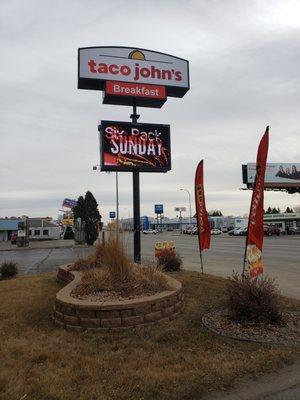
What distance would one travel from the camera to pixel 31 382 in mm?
4719

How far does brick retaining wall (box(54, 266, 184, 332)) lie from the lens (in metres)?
6.54

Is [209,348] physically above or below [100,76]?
below

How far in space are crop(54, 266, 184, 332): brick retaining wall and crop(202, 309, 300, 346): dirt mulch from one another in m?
0.72

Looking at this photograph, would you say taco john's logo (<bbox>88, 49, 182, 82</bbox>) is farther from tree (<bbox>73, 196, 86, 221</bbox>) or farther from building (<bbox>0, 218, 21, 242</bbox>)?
building (<bbox>0, 218, 21, 242</bbox>)

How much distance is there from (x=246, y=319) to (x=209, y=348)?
1198mm

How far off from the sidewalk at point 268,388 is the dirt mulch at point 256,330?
1.01 meters

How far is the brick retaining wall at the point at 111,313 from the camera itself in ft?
21.5

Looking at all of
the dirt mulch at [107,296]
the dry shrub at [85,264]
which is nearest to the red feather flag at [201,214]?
the dry shrub at [85,264]

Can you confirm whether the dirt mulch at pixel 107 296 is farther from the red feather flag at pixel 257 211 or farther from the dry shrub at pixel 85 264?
the dry shrub at pixel 85 264

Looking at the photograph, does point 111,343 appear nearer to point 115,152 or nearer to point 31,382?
point 31,382

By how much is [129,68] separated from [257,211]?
859 centimetres

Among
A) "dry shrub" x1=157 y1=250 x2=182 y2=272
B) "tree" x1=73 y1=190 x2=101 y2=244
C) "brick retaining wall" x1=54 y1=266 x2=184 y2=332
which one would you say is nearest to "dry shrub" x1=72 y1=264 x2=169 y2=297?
"brick retaining wall" x1=54 y1=266 x2=184 y2=332

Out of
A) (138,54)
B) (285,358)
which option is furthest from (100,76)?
(285,358)

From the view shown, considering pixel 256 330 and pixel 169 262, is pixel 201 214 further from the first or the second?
pixel 256 330
